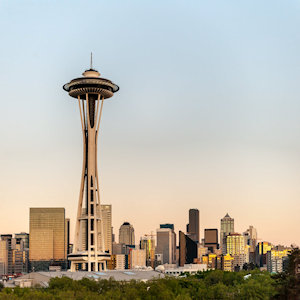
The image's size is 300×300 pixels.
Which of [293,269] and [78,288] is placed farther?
[78,288]

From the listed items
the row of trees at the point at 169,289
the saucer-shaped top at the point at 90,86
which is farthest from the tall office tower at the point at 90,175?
the row of trees at the point at 169,289

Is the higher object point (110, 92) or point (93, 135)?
point (110, 92)

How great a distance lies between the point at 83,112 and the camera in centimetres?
19212

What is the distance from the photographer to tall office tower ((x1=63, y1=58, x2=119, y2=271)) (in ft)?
618

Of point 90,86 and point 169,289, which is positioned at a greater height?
point 90,86

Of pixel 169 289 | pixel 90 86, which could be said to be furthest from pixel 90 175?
pixel 169 289

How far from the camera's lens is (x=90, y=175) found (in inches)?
7387

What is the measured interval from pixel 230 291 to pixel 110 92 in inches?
3137

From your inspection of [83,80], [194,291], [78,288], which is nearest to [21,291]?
[78,288]

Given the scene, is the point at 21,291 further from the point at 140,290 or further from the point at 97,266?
the point at 97,266

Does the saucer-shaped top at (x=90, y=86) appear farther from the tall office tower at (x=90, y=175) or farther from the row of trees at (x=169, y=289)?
the row of trees at (x=169, y=289)

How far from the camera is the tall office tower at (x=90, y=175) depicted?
18838 centimetres

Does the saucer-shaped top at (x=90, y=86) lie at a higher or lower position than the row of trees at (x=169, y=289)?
higher

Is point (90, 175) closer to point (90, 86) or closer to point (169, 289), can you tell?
point (90, 86)
